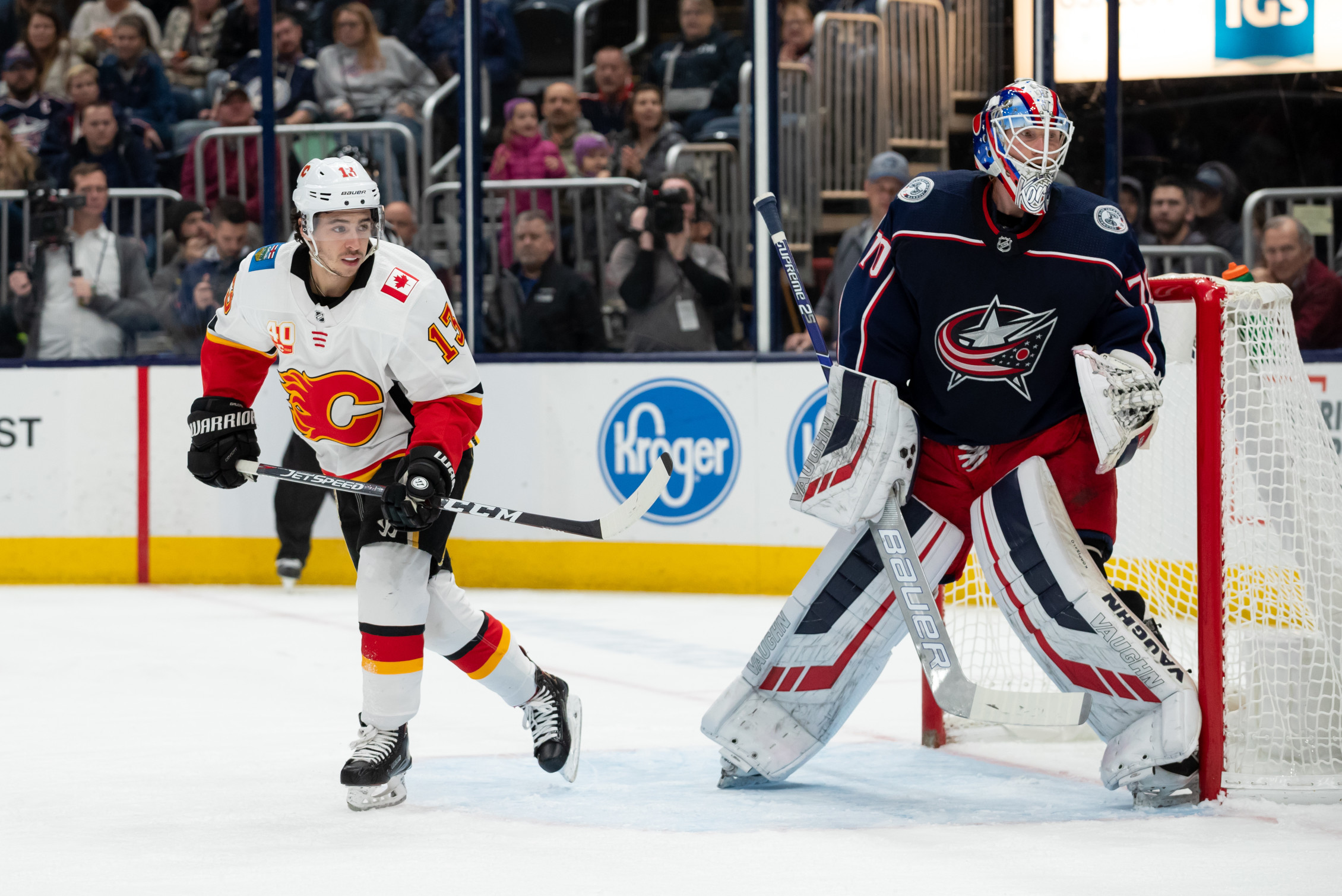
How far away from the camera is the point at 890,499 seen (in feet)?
10.0

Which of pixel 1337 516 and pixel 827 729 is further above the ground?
pixel 1337 516

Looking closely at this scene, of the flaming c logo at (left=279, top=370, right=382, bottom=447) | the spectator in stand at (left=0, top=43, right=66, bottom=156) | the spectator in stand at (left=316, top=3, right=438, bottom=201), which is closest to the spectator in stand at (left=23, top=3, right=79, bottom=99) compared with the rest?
the spectator in stand at (left=0, top=43, right=66, bottom=156)

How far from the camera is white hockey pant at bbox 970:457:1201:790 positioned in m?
2.93

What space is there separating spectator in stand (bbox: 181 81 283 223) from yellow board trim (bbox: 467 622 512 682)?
170 inches

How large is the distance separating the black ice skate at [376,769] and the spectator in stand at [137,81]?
5.66m

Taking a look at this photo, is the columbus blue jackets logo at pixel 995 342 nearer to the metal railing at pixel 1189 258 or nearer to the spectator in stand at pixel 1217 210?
the metal railing at pixel 1189 258

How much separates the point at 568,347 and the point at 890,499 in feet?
11.6

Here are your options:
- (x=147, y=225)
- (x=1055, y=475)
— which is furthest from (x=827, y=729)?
(x=147, y=225)

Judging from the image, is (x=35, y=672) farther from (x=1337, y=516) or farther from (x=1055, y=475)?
(x=1337, y=516)

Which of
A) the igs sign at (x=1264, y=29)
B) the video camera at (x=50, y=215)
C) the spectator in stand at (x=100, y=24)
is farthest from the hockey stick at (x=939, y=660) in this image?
the spectator in stand at (x=100, y=24)

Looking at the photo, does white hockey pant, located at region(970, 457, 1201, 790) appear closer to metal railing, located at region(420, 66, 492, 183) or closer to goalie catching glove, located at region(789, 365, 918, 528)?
goalie catching glove, located at region(789, 365, 918, 528)

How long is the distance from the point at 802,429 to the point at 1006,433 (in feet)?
9.59

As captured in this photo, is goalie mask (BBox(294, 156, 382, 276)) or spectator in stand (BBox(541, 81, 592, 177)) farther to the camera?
spectator in stand (BBox(541, 81, 592, 177))

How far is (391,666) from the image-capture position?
3021 mm
